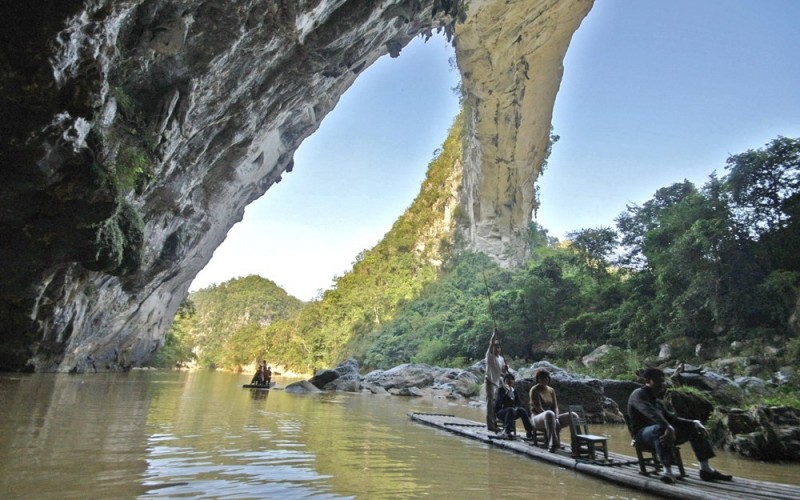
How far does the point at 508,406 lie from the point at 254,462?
4428 millimetres

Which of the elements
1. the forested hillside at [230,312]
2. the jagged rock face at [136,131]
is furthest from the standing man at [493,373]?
the forested hillside at [230,312]

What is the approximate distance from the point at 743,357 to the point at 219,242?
23.6 m

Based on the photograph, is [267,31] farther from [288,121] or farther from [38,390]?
[38,390]

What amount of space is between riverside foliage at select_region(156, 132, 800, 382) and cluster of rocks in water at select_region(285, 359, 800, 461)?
3.99 metres

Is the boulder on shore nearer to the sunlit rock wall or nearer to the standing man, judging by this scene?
the standing man

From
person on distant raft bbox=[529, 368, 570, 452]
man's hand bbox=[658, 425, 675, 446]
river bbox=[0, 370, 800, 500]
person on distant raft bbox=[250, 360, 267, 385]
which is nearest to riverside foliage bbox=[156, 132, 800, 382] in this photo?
person on distant raft bbox=[529, 368, 570, 452]

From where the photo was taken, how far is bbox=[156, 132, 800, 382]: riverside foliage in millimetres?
19844

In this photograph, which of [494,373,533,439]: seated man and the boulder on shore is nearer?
the boulder on shore

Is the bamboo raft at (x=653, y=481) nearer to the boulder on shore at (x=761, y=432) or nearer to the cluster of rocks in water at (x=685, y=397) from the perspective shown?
the boulder on shore at (x=761, y=432)

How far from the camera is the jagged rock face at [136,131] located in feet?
27.0

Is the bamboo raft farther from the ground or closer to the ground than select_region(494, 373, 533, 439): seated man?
closer to the ground

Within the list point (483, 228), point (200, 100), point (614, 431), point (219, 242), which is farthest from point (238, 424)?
point (483, 228)

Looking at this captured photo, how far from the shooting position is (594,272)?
3153 centimetres

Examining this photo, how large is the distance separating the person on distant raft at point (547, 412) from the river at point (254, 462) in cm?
54
